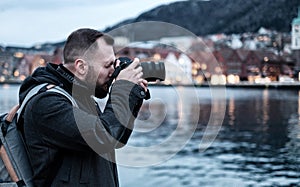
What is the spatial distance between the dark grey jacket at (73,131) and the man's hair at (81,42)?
8 centimetres

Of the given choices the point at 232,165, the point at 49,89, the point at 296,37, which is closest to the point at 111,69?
the point at 49,89

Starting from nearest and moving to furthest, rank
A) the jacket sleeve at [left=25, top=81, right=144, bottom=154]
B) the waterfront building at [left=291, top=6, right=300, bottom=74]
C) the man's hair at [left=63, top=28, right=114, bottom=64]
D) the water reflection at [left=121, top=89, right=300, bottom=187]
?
the jacket sleeve at [left=25, top=81, right=144, bottom=154] < the man's hair at [left=63, top=28, right=114, bottom=64] < the water reflection at [left=121, top=89, right=300, bottom=187] < the waterfront building at [left=291, top=6, right=300, bottom=74]

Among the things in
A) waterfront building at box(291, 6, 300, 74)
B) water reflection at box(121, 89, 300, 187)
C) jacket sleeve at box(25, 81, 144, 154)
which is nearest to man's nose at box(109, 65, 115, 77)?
jacket sleeve at box(25, 81, 144, 154)

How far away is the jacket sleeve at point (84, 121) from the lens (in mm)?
2062

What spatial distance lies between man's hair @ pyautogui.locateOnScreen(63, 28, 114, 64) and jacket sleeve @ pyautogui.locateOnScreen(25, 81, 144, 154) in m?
0.20

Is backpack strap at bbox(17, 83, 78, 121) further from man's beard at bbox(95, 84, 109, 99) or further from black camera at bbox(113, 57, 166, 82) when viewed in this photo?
black camera at bbox(113, 57, 166, 82)

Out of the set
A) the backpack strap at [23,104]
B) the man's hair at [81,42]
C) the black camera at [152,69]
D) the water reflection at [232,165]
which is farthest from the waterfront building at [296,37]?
the backpack strap at [23,104]

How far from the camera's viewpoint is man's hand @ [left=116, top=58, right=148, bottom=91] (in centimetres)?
216

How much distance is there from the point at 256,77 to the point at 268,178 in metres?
111

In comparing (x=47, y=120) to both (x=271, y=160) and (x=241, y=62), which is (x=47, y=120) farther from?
(x=241, y=62)

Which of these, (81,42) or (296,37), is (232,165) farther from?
(296,37)

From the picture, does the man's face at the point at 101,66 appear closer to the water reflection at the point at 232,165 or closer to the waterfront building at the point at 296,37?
the water reflection at the point at 232,165

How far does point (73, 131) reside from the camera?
2074 millimetres

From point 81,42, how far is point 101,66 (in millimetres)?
134
